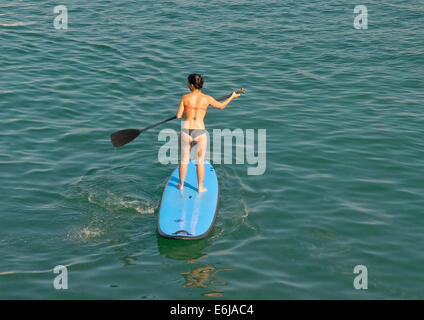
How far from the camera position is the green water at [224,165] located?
8227mm

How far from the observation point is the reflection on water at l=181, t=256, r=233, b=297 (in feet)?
25.6

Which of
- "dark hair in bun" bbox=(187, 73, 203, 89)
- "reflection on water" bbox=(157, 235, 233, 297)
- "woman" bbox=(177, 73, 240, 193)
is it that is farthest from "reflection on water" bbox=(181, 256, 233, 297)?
"dark hair in bun" bbox=(187, 73, 203, 89)

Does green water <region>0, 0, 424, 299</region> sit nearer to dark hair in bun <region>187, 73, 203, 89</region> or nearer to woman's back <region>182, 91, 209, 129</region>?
woman's back <region>182, 91, 209, 129</region>

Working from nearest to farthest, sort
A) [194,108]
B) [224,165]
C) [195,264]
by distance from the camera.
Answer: [195,264] → [194,108] → [224,165]

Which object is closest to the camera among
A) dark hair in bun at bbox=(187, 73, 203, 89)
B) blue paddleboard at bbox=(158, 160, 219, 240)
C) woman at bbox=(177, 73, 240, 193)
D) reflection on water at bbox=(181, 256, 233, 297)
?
reflection on water at bbox=(181, 256, 233, 297)

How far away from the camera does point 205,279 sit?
26.4ft

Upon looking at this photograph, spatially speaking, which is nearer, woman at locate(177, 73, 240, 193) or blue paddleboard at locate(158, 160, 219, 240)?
blue paddleboard at locate(158, 160, 219, 240)

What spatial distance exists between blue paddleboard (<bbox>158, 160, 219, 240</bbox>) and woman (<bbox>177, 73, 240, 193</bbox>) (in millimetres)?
209

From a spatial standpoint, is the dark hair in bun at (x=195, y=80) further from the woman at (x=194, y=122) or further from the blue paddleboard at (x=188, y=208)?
the blue paddleboard at (x=188, y=208)

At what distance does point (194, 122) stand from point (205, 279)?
2981 millimetres

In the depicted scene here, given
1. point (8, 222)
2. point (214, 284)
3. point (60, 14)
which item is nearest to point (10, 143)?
point (8, 222)

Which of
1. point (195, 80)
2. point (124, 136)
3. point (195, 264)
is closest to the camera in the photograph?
point (195, 264)

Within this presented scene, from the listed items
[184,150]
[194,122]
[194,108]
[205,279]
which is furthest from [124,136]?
[205,279]

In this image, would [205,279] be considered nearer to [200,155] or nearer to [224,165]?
[200,155]
